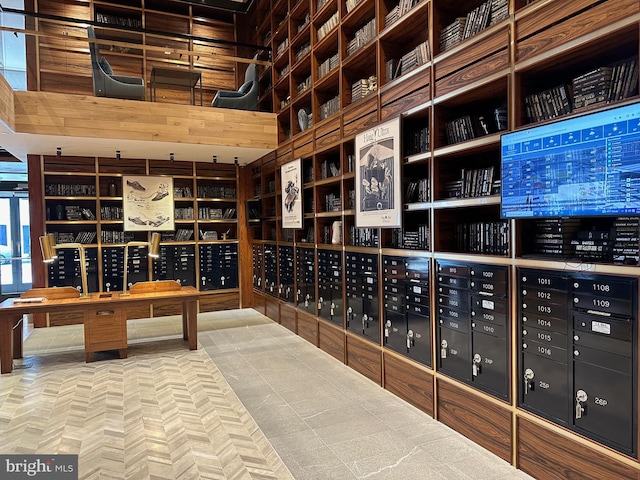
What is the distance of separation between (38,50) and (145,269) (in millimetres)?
3423

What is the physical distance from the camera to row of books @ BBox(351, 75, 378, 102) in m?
3.84

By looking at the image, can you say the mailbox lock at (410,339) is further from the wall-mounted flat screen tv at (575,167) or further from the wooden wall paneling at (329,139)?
the wooden wall paneling at (329,139)

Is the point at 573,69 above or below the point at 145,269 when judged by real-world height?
above

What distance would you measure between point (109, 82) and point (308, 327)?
12.9 feet

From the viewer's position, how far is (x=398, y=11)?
11.1ft

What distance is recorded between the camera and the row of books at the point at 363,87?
3.84m

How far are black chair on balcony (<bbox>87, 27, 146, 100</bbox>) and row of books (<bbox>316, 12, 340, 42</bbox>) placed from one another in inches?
92.7

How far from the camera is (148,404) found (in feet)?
10.8

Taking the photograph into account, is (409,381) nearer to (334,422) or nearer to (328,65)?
(334,422)

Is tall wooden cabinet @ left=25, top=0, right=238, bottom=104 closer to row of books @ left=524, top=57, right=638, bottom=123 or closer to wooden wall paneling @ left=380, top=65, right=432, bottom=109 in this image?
wooden wall paneling @ left=380, top=65, right=432, bottom=109

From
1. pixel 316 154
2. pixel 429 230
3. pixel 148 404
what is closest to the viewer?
pixel 429 230

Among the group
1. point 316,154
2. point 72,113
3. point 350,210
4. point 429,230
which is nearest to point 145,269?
point 72,113

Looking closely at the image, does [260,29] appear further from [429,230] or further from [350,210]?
[429,230]

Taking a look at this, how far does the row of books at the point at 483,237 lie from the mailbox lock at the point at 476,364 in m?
0.65
